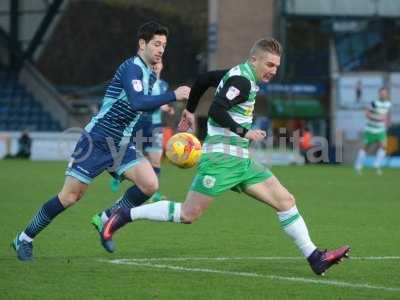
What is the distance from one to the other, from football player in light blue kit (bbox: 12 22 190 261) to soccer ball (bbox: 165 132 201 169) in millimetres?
403

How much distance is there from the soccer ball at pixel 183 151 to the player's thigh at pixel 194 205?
54cm

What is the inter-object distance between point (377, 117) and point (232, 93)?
67.0ft

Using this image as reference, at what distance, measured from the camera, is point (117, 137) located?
35.1ft

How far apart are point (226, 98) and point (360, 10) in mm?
34324

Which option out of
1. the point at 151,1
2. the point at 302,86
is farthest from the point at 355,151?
the point at 151,1

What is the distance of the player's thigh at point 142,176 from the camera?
35.6 ft

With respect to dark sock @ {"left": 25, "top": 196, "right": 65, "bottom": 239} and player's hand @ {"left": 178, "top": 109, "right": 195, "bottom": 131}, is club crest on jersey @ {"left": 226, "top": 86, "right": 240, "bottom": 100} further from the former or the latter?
dark sock @ {"left": 25, "top": 196, "right": 65, "bottom": 239}

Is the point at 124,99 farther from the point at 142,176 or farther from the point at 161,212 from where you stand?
the point at 161,212

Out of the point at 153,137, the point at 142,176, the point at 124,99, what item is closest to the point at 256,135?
the point at 124,99

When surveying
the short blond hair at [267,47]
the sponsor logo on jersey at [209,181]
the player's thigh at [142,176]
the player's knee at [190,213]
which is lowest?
the player's thigh at [142,176]

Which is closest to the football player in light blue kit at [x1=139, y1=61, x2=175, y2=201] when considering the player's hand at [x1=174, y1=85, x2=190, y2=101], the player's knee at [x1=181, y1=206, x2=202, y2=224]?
the player's hand at [x1=174, y1=85, x2=190, y2=101]

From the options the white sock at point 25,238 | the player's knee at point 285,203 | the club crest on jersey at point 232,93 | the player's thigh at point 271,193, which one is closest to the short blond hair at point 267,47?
the club crest on jersey at point 232,93

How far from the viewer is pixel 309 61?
43.3 metres

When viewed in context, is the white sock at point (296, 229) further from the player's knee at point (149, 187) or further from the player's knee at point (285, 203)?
the player's knee at point (149, 187)
